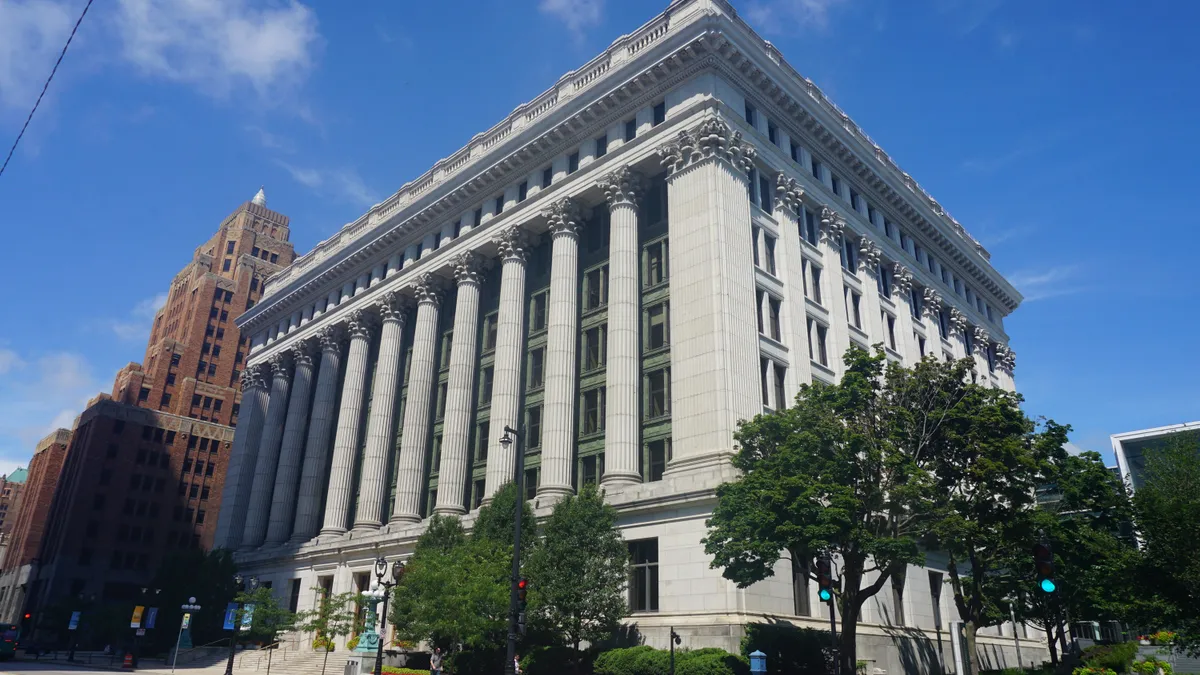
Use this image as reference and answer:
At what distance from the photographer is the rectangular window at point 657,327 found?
4506 cm

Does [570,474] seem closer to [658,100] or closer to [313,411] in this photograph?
[658,100]

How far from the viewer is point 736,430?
3791 cm

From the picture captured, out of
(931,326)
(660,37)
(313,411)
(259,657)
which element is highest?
(660,37)

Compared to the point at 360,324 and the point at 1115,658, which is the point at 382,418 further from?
the point at 1115,658

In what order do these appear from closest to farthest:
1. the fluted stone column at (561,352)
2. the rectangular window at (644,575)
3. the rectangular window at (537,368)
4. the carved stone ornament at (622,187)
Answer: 1. the rectangular window at (644,575)
2. the fluted stone column at (561,352)
3. the carved stone ornament at (622,187)
4. the rectangular window at (537,368)

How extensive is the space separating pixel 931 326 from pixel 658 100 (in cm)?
2996

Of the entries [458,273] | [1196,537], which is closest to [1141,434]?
[1196,537]

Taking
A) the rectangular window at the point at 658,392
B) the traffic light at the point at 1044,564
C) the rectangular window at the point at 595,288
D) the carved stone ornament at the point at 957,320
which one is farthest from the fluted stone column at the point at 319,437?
the traffic light at the point at 1044,564

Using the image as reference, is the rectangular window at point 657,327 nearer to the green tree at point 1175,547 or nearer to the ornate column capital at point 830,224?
the ornate column capital at point 830,224

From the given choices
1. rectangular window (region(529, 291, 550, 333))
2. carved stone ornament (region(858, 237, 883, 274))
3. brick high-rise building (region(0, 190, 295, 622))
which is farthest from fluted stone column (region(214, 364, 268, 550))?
carved stone ornament (region(858, 237, 883, 274))

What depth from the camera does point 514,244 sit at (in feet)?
178

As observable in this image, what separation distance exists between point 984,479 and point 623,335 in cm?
1964

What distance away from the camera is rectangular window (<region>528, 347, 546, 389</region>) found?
50.9 m

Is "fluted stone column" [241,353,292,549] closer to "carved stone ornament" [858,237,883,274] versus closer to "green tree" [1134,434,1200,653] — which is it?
"carved stone ornament" [858,237,883,274]
